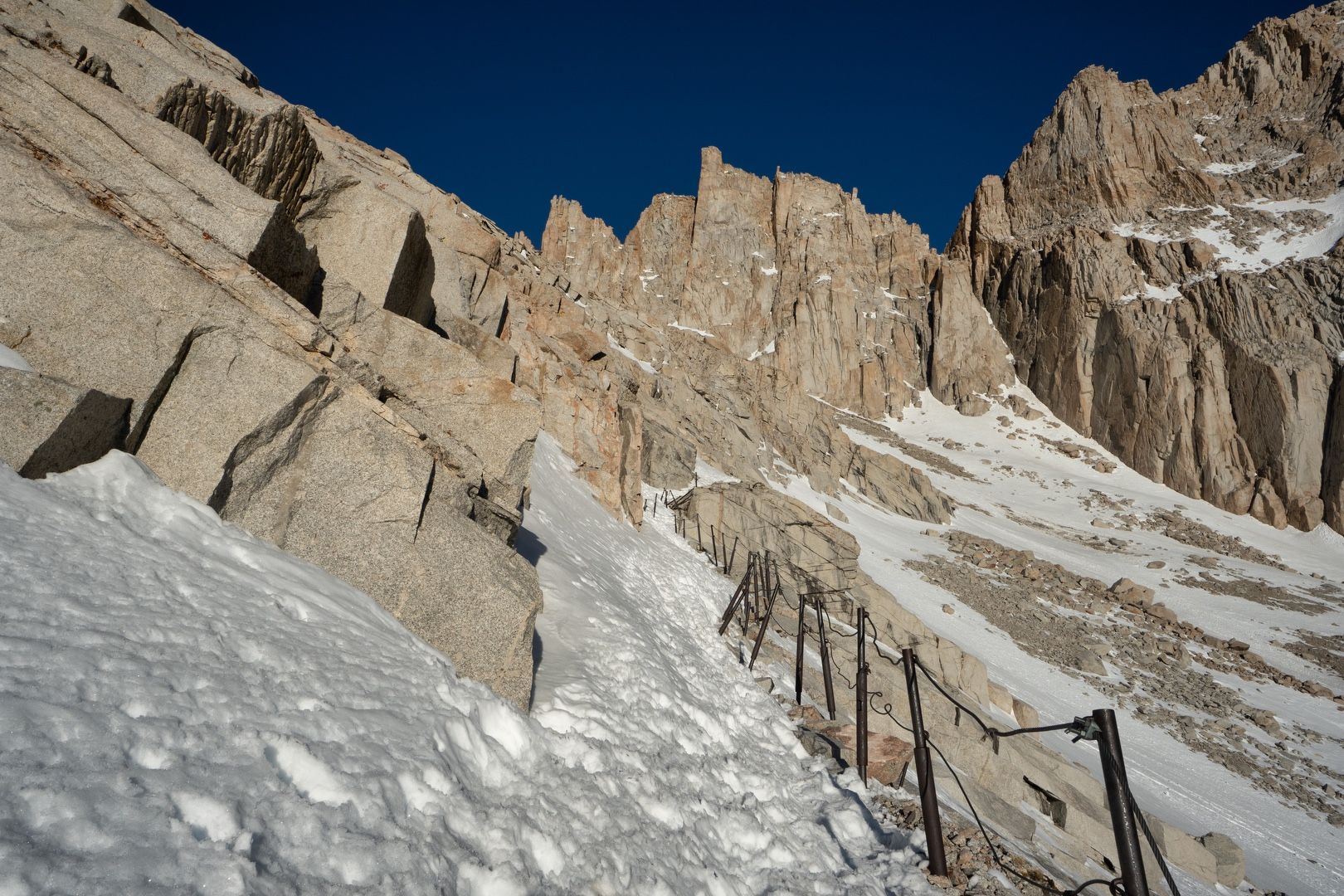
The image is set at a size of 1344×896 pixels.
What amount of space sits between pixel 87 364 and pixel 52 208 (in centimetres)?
170

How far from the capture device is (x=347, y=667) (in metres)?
4.15

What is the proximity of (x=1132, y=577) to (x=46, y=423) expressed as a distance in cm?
6105

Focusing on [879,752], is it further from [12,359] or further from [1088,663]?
[1088,663]

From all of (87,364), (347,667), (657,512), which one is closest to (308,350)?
(87,364)

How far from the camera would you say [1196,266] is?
8731cm

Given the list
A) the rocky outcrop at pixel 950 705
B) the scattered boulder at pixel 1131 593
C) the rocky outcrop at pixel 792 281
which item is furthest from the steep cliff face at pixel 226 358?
the rocky outcrop at pixel 792 281

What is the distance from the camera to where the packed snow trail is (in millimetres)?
2322

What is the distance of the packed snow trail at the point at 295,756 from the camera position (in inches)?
91.4

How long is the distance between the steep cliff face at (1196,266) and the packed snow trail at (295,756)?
9450cm

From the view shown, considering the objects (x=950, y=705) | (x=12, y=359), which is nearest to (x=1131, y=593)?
(x=950, y=705)

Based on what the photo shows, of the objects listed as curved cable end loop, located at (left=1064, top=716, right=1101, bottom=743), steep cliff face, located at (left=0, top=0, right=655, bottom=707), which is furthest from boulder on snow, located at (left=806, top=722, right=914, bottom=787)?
steep cliff face, located at (left=0, top=0, right=655, bottom=707)

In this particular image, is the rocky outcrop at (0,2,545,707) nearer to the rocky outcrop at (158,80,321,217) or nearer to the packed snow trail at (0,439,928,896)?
the rocky outcrop at (158,80,321,217)

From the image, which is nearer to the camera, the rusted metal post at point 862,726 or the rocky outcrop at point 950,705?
the rusted metal post at point 862,726

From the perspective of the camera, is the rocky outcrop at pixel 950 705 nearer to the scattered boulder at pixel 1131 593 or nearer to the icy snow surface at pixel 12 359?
the icy snow surface at pixel 12 359
